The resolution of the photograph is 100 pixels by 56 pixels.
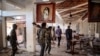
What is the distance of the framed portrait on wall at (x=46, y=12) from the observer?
298 inches

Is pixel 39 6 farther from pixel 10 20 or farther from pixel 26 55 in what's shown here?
pixel 10 20

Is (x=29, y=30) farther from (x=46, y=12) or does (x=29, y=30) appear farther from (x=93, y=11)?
(x=93, y=11)

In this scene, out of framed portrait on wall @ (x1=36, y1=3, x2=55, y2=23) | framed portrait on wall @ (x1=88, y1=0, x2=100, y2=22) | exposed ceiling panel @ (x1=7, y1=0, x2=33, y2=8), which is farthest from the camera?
exposed ceiling panel @ (x1=7, y1=0, x2=33, y2=8)

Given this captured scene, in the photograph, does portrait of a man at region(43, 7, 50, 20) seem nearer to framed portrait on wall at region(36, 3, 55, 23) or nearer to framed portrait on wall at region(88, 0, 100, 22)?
framed portrait on wall at region(36, 3, 55, 23)

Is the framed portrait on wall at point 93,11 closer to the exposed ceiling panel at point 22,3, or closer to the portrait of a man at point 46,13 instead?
the portrait of a man at point 46,13

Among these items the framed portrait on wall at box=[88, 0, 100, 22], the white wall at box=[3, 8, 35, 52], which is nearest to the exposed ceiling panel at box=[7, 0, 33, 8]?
the white wall at box=[3, 8, 35, 52]

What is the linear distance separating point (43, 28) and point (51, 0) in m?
1.71

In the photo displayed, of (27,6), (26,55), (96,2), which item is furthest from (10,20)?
(96,2)

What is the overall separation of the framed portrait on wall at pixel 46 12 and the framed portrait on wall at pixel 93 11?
2282 mm

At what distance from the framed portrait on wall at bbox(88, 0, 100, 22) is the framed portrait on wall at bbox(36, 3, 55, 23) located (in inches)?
89.8

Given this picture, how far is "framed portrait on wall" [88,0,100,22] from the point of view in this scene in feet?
18.2

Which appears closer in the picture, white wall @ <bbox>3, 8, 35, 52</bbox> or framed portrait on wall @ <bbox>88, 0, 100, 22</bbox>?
framed portrait on wall @ <bbox>88, 0, 100, 22</bbox>

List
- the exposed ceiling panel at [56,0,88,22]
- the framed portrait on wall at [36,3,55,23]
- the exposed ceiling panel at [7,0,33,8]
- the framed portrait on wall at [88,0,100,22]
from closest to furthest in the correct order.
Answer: the framed portrait on wall at [88,0,100,22] → the framed portrait on wall at [36,3,55,23] → the exposed ceiling panel at [7,0,33,8] → the exposed ceiling panel at [56,0,88,22]

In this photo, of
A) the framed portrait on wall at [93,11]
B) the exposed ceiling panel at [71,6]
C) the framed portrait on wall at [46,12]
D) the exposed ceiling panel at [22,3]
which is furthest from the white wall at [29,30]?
the framed portrait on wall at [93,11]
